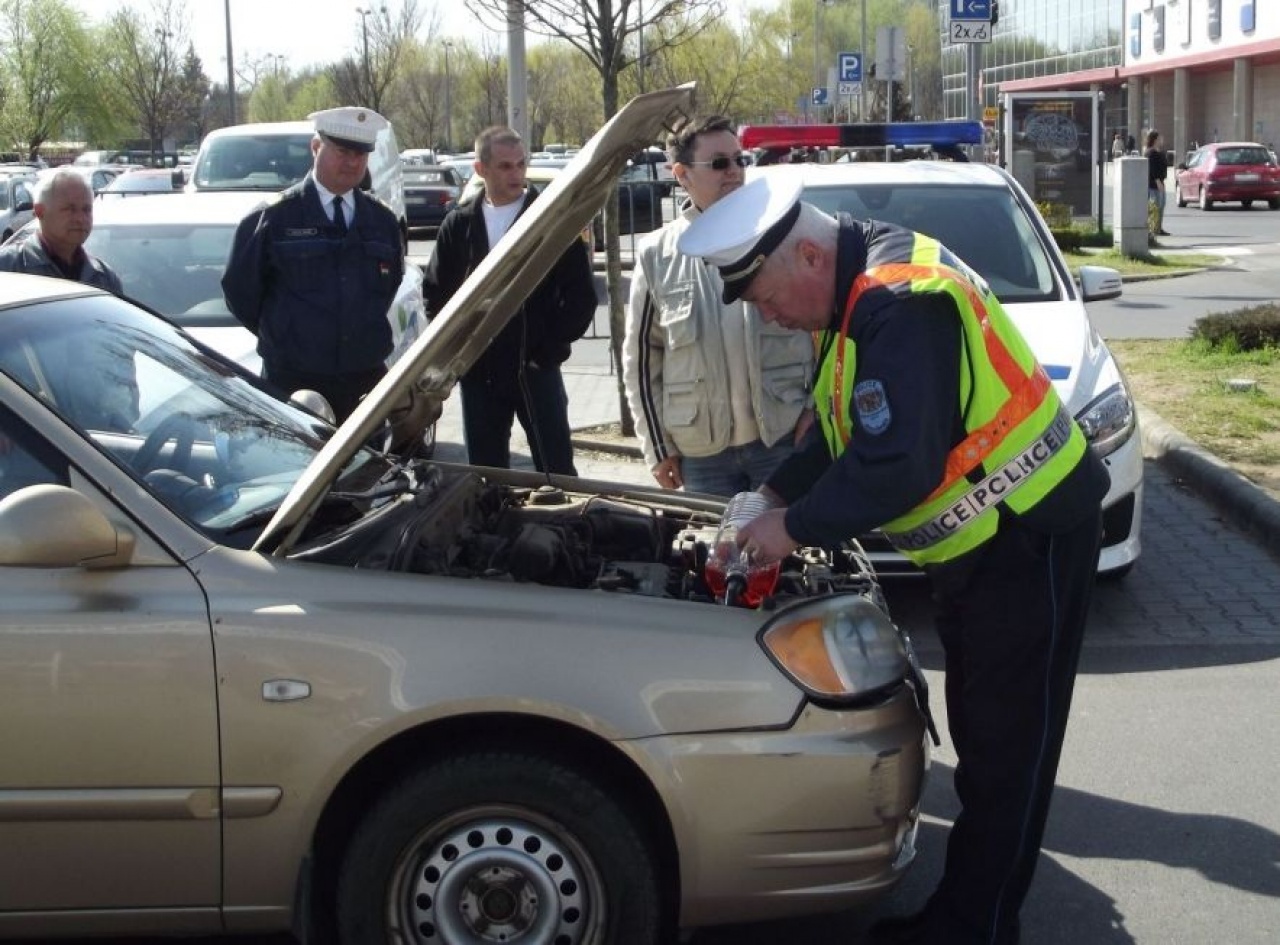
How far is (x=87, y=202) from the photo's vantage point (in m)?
6.89

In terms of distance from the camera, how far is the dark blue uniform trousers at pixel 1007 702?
148 inches

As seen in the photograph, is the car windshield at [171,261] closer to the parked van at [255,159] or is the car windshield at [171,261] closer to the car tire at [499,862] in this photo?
the car tire at [499,862]

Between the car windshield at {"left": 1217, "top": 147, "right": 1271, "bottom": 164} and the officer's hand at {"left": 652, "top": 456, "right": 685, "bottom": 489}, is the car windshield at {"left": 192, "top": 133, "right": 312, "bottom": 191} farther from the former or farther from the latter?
the car windshield at {"left": 1217, "top": 147, "right": 1271, "bottom": 164}

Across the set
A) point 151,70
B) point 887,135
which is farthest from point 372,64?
point 887,135

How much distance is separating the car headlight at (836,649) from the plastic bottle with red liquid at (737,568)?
146mm

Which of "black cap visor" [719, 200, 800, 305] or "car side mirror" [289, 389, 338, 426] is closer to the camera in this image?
"black cap visor" [719, 200, 800, 305]

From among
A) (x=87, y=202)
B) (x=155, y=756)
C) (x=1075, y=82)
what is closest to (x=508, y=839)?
(x=155, y=756)

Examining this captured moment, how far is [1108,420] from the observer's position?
671 cm

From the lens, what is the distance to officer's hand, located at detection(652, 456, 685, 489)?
5621 mm

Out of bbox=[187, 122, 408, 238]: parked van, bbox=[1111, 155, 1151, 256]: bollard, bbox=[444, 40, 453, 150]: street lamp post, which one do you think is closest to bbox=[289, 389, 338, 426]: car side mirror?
bbox=[187, 122, 408, 238]: parked van

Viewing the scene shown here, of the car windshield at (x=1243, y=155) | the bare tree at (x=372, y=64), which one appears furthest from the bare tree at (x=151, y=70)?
the car windshield at (x=1243, y=155)

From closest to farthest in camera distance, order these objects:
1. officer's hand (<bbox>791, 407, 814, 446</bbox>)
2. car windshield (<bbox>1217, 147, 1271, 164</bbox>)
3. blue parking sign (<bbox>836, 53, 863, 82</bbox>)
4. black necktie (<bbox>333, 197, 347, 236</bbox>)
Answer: officer's hand (<bbox>791, 407, 814, 446</bbox>) < black necktie (<bbox>333, 197, 347, 236</bbox>) < blue parking sign (<bbox>836, 53, 863, 82</bbox>) < car windshield (<bbox>1217, 147, 1271, 164</bbox>)

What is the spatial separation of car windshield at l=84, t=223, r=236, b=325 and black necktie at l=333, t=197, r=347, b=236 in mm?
2744

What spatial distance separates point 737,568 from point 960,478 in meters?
0.56
